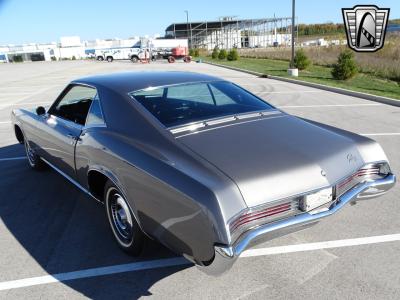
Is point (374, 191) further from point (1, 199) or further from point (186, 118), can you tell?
point (1, 199)

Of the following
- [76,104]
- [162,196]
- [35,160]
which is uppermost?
[76,104]

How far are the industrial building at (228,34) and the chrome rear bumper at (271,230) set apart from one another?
83.5 meters

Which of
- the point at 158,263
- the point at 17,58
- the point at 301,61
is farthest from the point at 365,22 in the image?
the point at 17,58

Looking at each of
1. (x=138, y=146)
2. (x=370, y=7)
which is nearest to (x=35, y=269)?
(x=138, y=146)

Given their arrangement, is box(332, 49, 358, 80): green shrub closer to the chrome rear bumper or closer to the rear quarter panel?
the chrome rear bumper

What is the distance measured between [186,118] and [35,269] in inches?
72.0

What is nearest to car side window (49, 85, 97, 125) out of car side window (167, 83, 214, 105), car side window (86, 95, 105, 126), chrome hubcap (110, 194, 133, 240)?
car side window (86, 95, 105, 126)

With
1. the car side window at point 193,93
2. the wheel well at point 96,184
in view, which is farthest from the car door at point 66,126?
the car side window at point 193,93

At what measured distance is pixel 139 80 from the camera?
3994mm

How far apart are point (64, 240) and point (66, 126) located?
1242 mm

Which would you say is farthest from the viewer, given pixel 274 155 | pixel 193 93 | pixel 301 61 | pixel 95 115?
pixel 301 61

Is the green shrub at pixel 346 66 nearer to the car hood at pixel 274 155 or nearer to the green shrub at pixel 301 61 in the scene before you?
Result: the green shrub at pixel 301 61

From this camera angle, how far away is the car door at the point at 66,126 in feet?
13.3

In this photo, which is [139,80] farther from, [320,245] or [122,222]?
[320,245]
